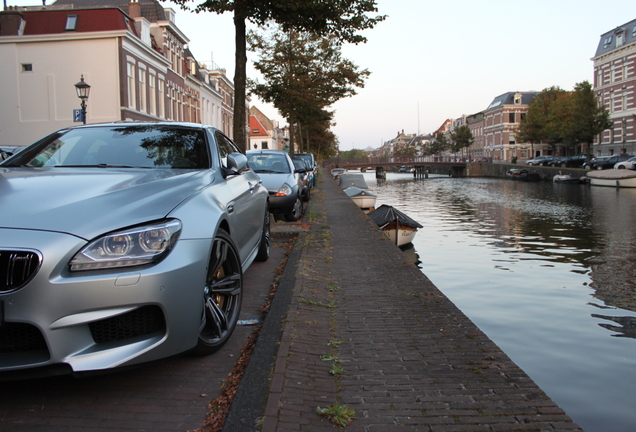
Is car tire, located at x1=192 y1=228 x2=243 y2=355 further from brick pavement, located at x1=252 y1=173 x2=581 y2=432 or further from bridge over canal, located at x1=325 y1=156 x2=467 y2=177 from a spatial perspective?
bridge over canal, located at x1=325 y1=156 x2=467 y2=177

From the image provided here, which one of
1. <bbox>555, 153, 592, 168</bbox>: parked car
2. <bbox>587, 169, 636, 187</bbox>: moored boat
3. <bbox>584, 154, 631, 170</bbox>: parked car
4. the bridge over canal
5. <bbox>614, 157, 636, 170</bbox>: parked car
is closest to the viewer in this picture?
<bbox>587, 169, 636, 187</bbox>: moored boat

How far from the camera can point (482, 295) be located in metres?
9.74

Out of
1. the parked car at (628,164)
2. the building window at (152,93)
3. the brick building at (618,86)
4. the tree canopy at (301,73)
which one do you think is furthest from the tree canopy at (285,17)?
the brick building at (618,86)

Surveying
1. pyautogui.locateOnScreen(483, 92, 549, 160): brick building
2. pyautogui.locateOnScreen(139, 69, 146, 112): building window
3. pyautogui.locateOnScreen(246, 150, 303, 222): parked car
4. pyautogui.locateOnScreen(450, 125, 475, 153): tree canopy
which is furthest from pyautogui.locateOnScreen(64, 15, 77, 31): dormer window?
pyautogui.locateOnScreen(450, 125, 475, 153): tree canopy

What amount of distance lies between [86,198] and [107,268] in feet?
1.66

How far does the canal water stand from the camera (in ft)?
17.8

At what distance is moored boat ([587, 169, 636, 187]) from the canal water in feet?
61.8

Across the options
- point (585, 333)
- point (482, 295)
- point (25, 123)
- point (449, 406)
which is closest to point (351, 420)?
point (449, 406)

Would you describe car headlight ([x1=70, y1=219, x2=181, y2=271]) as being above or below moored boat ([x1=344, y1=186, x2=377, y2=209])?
above

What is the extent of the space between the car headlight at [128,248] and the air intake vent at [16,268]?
17 centimetres

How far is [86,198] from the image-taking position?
2887 mm

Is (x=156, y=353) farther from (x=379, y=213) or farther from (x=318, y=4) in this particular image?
(x=379, y=213)

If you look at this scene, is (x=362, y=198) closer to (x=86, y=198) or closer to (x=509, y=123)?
(x=86, y=198)

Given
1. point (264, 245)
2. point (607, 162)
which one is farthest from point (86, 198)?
point (607, 162)
